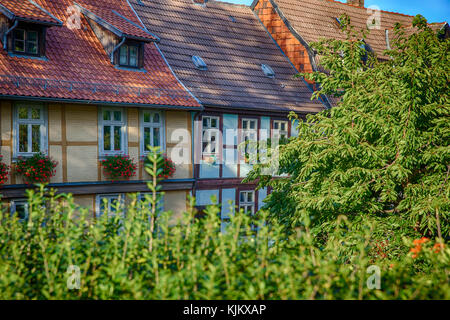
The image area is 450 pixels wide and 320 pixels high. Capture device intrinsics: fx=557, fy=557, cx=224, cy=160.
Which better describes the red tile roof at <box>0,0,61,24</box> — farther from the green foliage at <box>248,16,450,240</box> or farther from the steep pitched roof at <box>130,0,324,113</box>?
the green foliage at <box>248,16,450,240</box>

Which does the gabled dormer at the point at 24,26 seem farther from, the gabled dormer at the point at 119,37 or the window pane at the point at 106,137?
the window pane at the point at 106,137

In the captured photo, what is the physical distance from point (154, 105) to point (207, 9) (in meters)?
7.95

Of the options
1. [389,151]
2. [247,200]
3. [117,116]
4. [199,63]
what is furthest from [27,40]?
[389,151]

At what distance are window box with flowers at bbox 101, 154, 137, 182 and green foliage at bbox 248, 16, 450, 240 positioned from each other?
19.2 ft

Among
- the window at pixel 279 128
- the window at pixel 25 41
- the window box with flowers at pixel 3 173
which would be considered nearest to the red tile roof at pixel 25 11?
the window at pixel 25 41

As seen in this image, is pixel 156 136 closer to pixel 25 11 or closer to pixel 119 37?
pixel 119 37

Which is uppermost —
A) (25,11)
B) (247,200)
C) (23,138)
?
(25,11)

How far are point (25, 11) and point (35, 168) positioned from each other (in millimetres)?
4016

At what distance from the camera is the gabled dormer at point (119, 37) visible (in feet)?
51.7

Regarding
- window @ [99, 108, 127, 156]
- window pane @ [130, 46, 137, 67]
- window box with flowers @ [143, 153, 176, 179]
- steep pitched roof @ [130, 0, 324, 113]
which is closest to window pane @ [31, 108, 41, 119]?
window @ [99, 108, 127, 156]

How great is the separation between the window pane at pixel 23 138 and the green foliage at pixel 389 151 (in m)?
6.71

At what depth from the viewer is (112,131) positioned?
15.1m

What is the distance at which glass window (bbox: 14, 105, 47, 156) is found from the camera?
1342cm

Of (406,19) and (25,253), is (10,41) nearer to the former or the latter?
(25,253)
